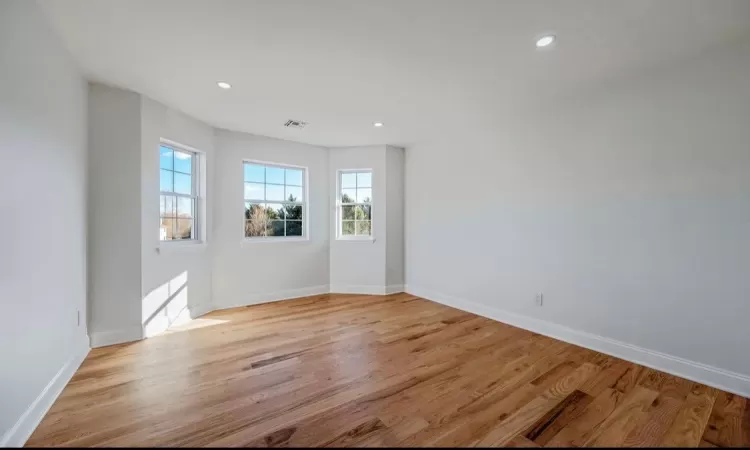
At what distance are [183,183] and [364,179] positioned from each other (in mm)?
2458

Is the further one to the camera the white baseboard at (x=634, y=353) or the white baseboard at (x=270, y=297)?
the white baseboard at (x=270, y=297)

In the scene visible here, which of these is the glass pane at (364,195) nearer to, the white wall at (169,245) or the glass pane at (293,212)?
the glass pane at (293,212)

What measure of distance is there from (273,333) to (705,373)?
344 centimetres

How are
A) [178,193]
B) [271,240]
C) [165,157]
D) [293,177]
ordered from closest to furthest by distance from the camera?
[165,157] < [178,193] < [271,240] < [293,177]

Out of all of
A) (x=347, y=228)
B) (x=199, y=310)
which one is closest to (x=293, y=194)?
(x=347, y=228)

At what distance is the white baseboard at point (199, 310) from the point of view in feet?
11.6

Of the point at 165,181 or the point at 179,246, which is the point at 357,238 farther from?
the point at 165,181

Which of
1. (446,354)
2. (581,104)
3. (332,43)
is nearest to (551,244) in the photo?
(581,104)

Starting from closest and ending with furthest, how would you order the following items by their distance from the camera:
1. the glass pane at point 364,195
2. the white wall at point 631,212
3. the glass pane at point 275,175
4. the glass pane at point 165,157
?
the white wall at point 631,212
the glass pane at point 165,157
the glass pane at point 275,175
the glass pane at point 364,195

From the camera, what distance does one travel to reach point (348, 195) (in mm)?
4910

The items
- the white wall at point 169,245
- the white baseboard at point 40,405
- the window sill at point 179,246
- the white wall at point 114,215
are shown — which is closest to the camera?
the white baseboard at point 40,405

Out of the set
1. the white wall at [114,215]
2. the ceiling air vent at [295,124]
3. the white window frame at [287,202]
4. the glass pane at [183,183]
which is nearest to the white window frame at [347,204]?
the white window frame at [287,202]

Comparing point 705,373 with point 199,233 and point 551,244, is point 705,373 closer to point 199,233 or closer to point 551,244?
point 551,244

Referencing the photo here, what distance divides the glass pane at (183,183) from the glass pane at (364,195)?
2.30m
